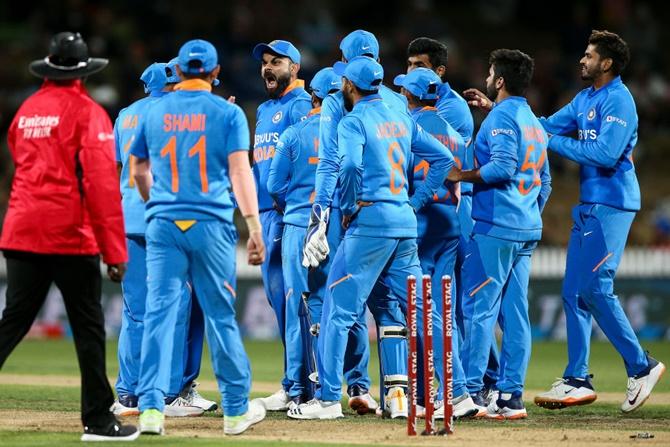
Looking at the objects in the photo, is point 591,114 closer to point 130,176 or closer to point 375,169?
point 375,169

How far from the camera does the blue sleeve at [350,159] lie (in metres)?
9.70

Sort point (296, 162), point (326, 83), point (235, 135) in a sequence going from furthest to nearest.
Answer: point (326, 83), point (296, 162), point (235, 135)

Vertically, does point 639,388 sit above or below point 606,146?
below

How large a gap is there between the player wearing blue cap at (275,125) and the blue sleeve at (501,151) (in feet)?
5.59

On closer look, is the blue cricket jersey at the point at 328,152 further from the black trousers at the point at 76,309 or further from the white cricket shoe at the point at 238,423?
the black trousers at the point at 76,309

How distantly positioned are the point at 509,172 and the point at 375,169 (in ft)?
4.11

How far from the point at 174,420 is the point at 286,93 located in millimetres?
3055

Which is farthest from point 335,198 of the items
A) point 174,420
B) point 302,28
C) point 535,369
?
point 302,28

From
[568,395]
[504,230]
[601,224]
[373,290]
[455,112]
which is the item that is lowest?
[568,395]

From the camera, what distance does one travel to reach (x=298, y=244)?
35.3ft

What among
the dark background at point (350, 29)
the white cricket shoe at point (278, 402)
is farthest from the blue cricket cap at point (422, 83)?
the dark background at point (350, 29)

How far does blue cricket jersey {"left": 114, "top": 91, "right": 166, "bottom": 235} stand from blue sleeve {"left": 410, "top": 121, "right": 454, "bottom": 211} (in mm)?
2118

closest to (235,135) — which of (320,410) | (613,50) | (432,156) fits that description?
(432,156)

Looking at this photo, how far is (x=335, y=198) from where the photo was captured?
10422 mm
